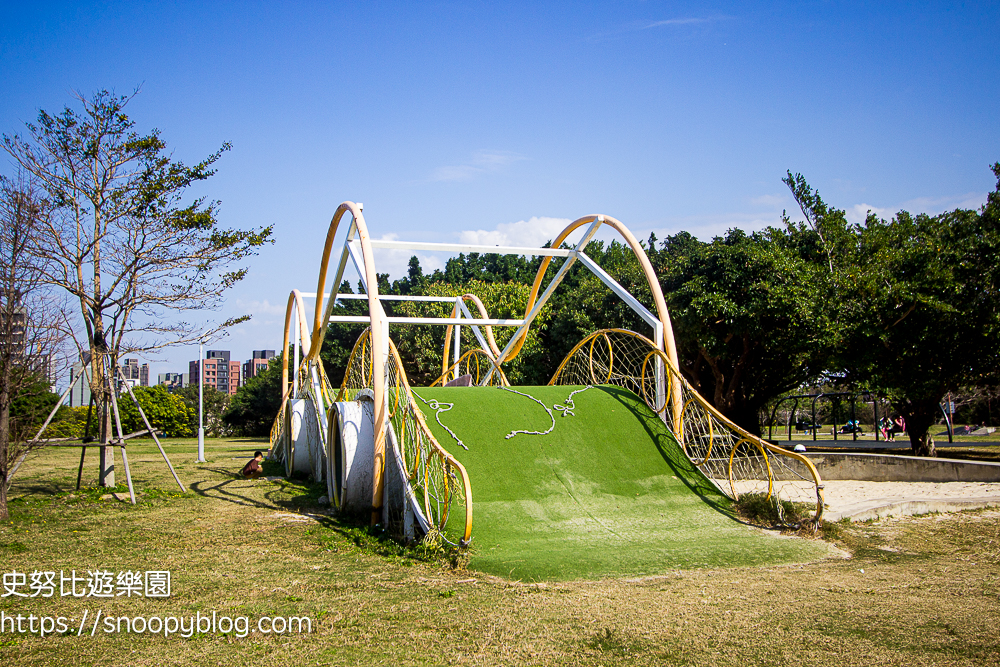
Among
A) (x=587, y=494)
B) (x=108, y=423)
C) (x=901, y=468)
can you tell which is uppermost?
(x=108, y=423)

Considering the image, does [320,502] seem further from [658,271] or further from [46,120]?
[658,271]

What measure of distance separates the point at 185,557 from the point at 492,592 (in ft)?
10.9

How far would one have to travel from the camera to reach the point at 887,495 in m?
10.5

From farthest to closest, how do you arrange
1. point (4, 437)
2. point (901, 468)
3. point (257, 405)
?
point (257, 405) < point (901, 468) < point (4, 437)

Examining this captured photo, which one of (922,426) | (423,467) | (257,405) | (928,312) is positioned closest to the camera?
(423,467)

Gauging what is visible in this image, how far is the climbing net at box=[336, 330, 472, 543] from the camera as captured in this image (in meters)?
7.00

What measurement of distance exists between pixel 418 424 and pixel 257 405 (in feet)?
103

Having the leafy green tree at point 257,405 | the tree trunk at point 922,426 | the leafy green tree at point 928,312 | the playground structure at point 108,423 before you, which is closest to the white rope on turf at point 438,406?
the playground structure at point 108,423

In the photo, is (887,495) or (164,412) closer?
(887,495)

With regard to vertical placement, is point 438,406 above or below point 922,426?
above

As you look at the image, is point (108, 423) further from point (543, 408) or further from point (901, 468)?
point (901, 468)

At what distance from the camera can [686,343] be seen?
1864cm

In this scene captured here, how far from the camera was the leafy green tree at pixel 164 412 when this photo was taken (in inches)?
1314

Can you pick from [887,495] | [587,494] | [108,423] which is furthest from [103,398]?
[887,495]
